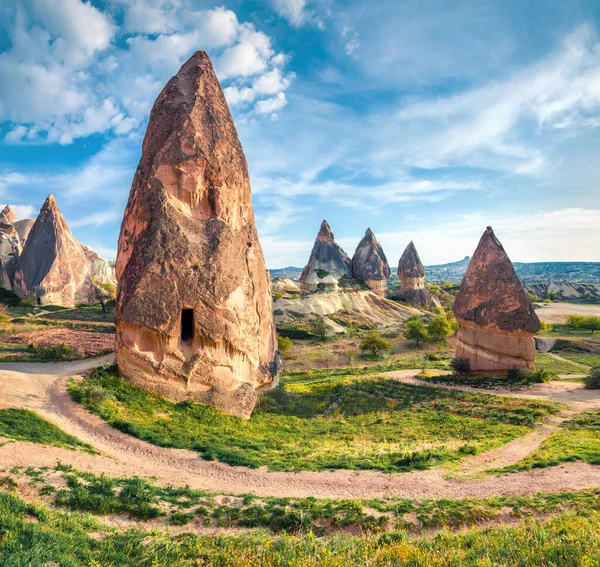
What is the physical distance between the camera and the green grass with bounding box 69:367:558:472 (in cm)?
1134

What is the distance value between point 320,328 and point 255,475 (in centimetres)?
3589

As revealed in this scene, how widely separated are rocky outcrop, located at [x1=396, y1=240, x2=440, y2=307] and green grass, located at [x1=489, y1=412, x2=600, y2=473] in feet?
193

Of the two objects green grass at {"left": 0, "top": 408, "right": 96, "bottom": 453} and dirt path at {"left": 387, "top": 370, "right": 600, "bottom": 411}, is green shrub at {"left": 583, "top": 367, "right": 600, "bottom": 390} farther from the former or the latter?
green grass at {"left": 0, "top": 408, "right": 96, "bottom": 453}

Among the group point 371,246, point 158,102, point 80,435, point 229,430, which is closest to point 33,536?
point 80,435

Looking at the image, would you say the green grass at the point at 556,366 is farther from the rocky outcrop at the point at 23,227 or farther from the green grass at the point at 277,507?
the rocky outcrop at the point at 23,227

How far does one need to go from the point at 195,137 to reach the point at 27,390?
13.4 metres

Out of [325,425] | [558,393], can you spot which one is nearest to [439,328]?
[558,393]

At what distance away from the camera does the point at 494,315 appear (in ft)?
77.5

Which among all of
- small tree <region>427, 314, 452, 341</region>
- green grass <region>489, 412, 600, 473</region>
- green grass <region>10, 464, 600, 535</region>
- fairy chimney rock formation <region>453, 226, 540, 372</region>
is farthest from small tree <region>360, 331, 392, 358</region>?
green grass <region>10, 464, 600, 535</region>

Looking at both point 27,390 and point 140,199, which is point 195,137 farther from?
point 27,390

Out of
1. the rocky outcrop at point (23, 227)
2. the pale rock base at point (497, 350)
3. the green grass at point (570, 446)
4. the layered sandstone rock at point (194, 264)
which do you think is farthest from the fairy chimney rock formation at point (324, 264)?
the rocky outcrop at point (23, 227)

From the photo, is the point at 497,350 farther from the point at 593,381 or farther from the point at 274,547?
the point at 274,547

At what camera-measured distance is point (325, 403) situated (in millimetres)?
19750

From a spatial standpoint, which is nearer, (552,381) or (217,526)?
(217,526)
